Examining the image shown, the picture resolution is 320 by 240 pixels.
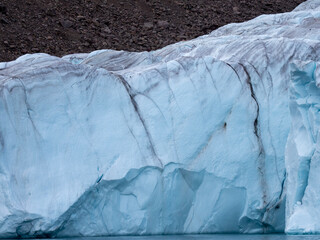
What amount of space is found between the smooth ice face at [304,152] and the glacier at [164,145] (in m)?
0.01

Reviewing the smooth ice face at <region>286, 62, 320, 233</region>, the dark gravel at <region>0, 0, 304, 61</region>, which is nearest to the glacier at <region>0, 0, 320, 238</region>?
the smooth ice face at <region>286, 62, 320, 233</region>

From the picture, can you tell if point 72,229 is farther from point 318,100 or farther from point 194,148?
point 318,100

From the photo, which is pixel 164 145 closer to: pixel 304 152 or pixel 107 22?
pixel 304 152

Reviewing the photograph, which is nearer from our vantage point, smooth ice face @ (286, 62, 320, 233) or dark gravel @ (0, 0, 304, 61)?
smooth ice face @ (286, 62, 320, 233)

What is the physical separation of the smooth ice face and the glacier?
Answer: 1cm

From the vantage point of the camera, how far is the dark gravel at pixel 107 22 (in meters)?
18.8

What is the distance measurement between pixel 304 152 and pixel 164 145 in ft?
5.19

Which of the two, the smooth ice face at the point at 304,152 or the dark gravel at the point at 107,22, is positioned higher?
the smooth ice face at the point at 304,152

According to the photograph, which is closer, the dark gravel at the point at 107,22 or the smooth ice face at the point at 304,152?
the smooth ice face at the point at 304,152

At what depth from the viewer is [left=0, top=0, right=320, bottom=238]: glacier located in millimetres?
8492

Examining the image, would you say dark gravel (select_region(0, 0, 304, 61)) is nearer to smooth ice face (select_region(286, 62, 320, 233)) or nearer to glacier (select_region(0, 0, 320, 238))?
glacier (select_region(0, 0, 320, 238))

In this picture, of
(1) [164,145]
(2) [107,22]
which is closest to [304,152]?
(1) [164,145]

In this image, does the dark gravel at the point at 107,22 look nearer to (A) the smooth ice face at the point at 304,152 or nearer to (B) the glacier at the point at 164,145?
(B) the glacier at the point at 164,145

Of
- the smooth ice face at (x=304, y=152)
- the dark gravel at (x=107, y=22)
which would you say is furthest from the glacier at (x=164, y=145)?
the dark gravel at (x=107, y=22)
